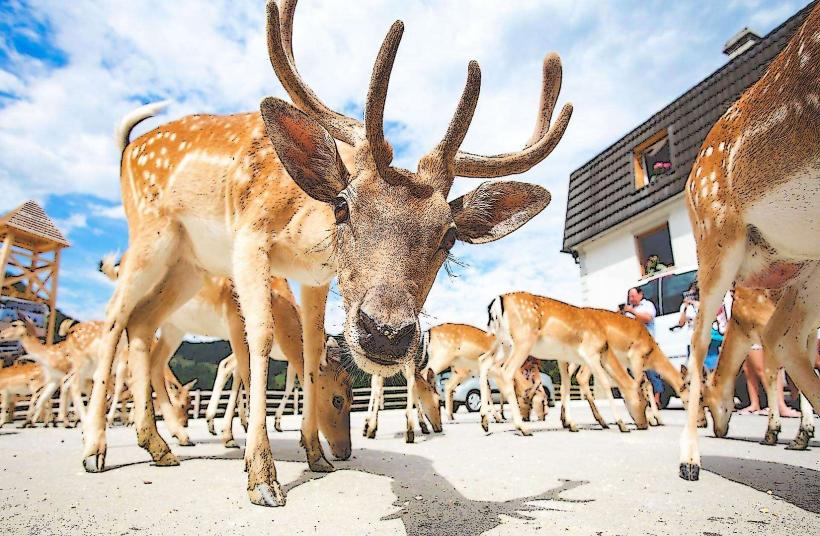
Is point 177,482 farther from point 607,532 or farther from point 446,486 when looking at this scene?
point 607,532

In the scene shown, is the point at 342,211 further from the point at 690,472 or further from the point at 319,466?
the point at 690,472

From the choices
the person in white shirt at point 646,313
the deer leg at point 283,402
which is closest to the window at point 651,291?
the person in white shirt at point 646,313

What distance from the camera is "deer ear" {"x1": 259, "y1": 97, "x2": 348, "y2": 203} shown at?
238cm

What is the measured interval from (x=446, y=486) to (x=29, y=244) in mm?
13675

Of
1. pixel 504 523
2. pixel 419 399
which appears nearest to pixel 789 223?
pixel 504 523

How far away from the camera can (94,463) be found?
9.93ft

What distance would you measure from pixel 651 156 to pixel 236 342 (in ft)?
50.0

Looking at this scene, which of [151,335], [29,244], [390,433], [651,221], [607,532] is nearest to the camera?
[607,532]

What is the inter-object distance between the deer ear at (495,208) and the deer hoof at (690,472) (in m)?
1.75

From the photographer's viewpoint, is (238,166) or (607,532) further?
(238,166)

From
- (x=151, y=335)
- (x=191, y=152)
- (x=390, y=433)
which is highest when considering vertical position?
(x=191, y=152)

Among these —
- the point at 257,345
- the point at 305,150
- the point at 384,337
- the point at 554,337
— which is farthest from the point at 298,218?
the point at 554,337

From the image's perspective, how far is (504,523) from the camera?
197 centimetres

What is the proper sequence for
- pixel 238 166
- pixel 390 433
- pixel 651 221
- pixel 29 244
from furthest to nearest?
pixel 651 221 < pixel 29 244 < pixel 390 433 < pixel 238 166
